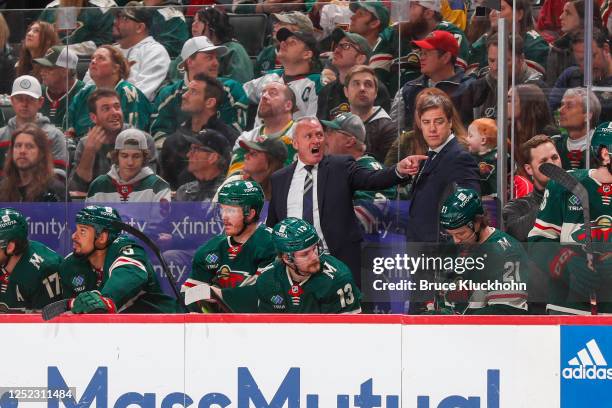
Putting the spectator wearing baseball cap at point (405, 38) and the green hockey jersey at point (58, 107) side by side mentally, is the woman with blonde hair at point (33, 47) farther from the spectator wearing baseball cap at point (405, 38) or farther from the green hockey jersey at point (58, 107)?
the spectator wearing baseball cap at point (405, 38)

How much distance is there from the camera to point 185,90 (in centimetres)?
617

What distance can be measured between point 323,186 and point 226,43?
82cm

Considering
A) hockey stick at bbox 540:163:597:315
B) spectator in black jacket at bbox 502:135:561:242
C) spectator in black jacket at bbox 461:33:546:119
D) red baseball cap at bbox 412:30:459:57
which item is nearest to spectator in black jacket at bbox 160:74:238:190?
red baseball cap at bbox 412:30:459:57

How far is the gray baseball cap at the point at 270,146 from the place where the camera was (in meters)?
6.11

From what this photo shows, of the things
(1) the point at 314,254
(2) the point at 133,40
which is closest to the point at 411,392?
(1) the point at 314,254

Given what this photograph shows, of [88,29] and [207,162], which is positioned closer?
[207,162]

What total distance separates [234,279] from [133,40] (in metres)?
1.26

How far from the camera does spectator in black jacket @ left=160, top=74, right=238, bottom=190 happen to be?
20.1 feet

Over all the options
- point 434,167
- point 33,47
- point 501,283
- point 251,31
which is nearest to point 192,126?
point 251,31

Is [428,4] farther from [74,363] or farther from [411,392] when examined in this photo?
[74,363]

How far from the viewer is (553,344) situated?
526cm

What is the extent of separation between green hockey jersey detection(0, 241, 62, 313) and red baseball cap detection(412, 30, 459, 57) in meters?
1.94

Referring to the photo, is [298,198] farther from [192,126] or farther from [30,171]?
[30,171]

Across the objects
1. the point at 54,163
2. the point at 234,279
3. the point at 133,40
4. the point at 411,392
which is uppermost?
the point at 133,40
